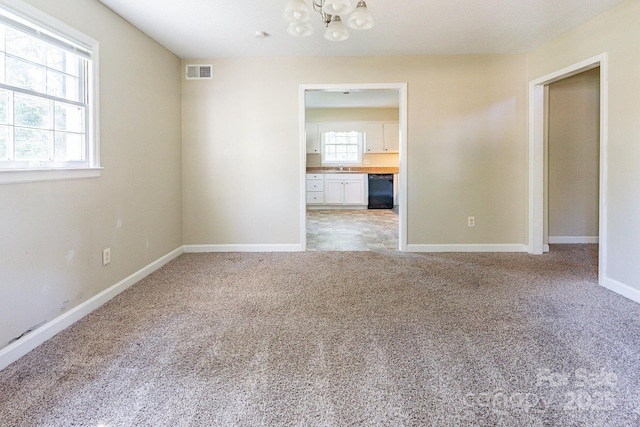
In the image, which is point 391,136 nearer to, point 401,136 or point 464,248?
point 401,136

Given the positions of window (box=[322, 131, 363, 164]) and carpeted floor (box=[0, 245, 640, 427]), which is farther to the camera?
window (box=[322, 131, 363, 164])

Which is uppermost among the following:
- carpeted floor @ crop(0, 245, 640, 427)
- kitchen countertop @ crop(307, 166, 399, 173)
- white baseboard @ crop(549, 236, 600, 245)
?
kitchen countertop @ crop(307, 166, 399, 173)

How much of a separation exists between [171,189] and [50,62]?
1862 millimetres

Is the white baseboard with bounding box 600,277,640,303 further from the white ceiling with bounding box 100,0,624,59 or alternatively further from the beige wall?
the beige wall

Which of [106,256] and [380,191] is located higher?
[380,191]

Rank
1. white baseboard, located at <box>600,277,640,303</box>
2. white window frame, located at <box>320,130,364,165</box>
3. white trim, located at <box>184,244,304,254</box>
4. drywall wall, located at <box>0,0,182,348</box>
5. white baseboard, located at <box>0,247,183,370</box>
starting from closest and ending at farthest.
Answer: white baseboard, located at <box>0,247,183,370</box> < drywall wall, located at <box>0,0,182,348</box> < white baseboard, located at <box>600,277,640,303</box> < white trim, located at <box>184,244,304,254</box> < white window frame, located at <box>320,130,364,165</box>

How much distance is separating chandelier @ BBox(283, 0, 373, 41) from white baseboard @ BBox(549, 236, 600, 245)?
12.8ft

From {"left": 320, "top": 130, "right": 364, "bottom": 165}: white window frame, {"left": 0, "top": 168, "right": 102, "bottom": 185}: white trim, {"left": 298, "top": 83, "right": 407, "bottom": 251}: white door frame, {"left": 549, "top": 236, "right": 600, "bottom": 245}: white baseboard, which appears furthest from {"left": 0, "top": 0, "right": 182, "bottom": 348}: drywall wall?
{"left": 320, "top": 130, "right": 364, "bottom": 165}: white window frame

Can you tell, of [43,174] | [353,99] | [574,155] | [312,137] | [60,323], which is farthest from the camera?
[312,137]

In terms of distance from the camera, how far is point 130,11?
2.85m

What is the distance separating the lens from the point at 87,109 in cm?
255

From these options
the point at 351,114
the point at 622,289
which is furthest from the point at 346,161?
the point at 622,289

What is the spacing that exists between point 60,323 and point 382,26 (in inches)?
135

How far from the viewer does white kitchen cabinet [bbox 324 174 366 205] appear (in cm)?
843
